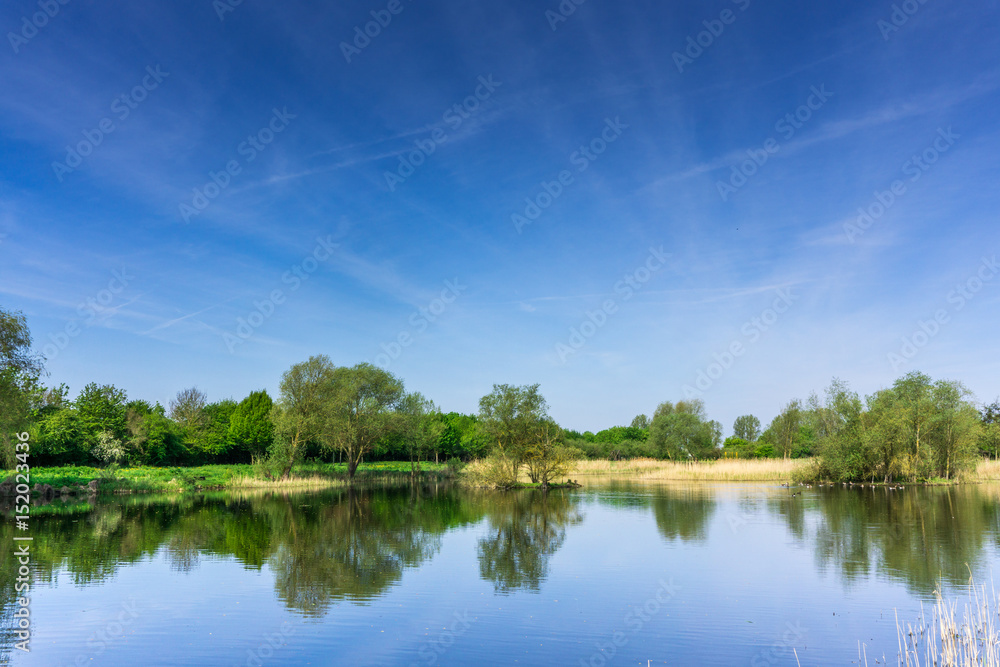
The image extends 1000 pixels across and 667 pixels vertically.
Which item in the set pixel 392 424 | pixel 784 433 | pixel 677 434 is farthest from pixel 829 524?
pixel 784 433

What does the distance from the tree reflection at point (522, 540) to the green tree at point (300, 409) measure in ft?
66.4

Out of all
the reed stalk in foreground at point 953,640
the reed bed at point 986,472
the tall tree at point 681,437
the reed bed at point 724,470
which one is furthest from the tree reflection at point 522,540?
the tall tree at point 681,437

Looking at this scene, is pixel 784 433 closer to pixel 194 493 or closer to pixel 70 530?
pixel 194 493

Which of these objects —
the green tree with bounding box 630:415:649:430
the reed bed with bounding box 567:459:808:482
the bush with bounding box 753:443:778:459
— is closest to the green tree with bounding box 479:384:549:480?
the reed bed with bounding box 567:459:808:482

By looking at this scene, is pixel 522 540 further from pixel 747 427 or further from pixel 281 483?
pixel 747 427

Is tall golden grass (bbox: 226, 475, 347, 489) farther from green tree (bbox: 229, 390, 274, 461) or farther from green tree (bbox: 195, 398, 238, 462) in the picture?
green tree (bbox: 195, 398, 238, 462)

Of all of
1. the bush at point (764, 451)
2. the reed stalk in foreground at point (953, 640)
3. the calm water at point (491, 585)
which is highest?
the reed stalk in foreground at point (953, 640)

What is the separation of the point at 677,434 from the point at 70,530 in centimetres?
6996

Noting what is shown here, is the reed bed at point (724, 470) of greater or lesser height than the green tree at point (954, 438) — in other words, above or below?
A: below

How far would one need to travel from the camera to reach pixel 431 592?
13.8 m

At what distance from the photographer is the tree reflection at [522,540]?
50.8 ft

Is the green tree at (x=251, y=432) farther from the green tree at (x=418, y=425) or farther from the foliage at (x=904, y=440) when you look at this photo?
the foliage at (x=904, y=440)

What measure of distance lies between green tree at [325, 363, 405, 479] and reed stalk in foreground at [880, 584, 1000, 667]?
45793mm

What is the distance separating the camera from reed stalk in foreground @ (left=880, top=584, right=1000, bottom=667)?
8.16 metres
